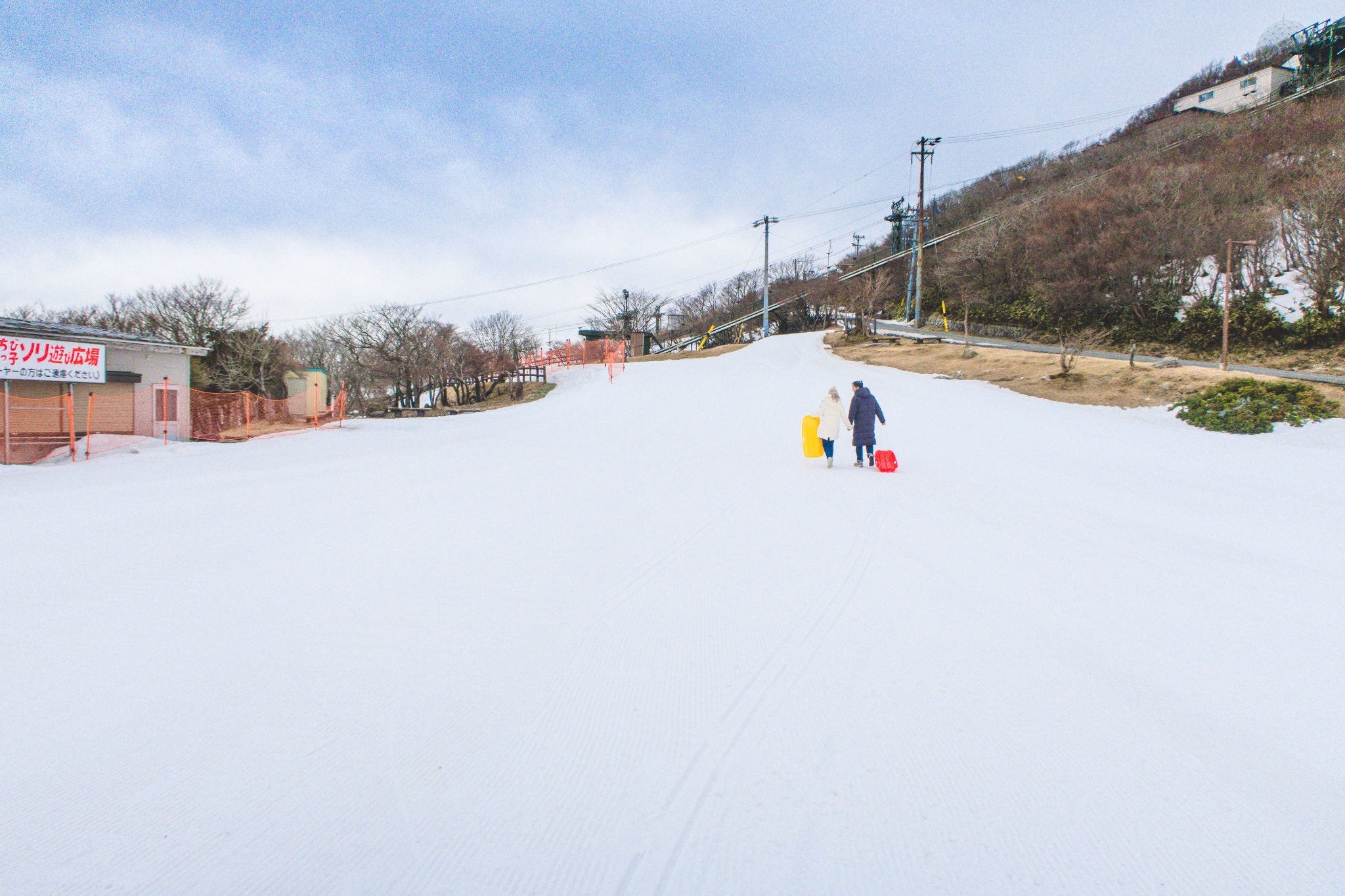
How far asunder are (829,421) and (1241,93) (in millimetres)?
67961

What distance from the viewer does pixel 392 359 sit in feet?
116

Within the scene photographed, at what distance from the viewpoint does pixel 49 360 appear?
14328 mm

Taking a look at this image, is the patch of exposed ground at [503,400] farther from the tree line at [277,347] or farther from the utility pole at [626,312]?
the utility pole at [626,312]

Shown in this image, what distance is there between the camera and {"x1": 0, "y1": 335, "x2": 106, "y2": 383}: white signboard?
44.9ft

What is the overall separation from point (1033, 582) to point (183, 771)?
5413 mm

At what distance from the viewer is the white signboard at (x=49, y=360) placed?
13.7 meters

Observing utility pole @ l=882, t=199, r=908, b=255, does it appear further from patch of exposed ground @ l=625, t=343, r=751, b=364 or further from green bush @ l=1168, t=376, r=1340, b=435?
green bush @ l=1168, t=376, r=1340, b=435

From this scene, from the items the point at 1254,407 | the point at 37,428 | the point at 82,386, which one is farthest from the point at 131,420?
the point at 1254,407

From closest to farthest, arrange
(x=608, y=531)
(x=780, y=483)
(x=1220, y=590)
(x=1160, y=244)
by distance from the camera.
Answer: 1. (x=1220, y=590)
2. (x=608, y=531)
3. (x=780, y=483)
4. (x=1160, y=244)

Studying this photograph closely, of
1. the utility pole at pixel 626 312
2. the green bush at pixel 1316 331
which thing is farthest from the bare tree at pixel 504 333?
the green bush at pixel 1316 331

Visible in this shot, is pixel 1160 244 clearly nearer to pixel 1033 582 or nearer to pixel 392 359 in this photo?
pixel 1033 582

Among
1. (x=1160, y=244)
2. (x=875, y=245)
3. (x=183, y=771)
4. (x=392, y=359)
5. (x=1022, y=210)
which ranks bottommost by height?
(x=183, y=771)

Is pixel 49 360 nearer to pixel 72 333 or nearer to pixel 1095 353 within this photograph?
pixel 72 333

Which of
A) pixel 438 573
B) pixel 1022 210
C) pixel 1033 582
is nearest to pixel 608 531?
pixel 438 573
